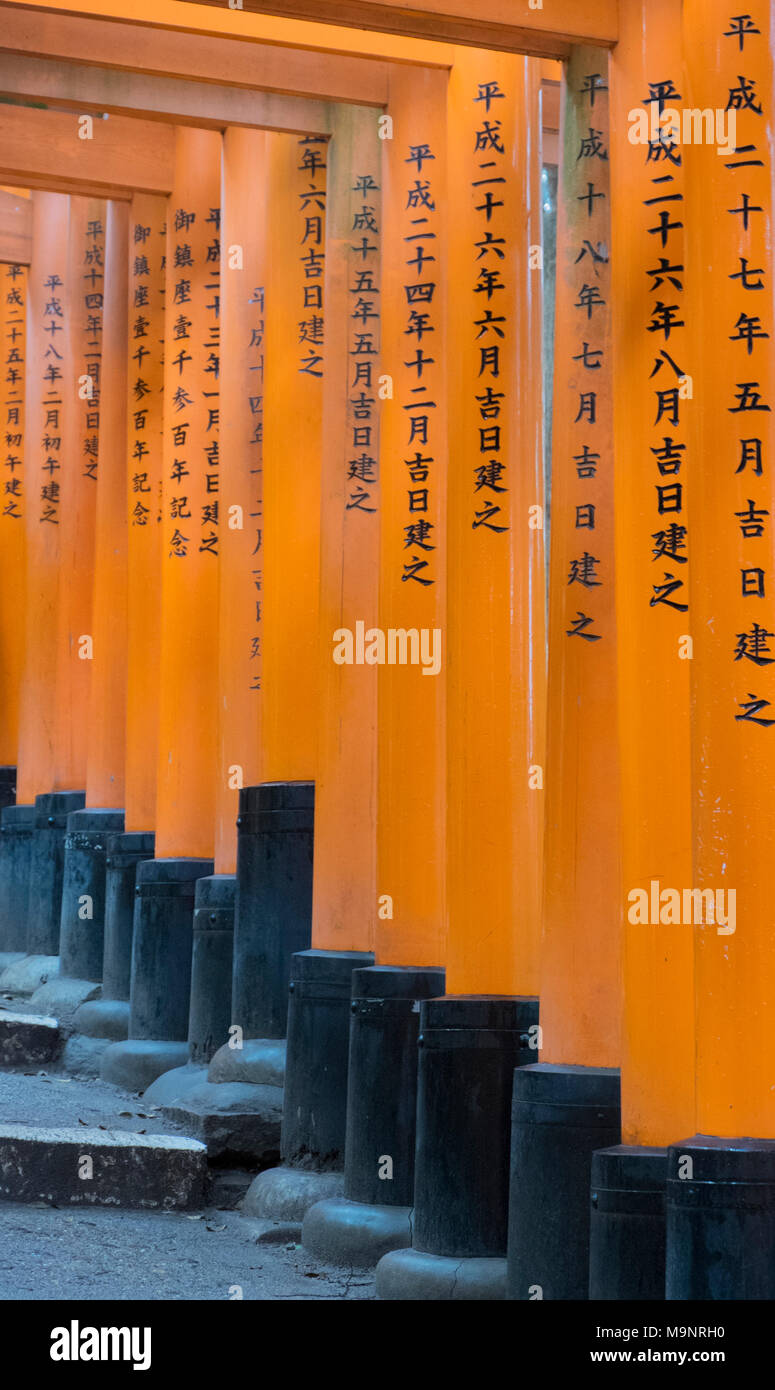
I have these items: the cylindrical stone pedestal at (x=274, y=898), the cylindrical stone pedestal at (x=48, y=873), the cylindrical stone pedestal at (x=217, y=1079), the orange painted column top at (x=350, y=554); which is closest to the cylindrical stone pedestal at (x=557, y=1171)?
the orange painted column top at (x=350, y=554)

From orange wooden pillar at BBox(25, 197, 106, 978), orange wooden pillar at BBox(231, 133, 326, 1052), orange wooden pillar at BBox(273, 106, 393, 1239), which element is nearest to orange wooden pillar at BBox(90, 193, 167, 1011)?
orange wooden pillar at BBox(25, 197, 106, 978)

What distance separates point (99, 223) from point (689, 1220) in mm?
9636

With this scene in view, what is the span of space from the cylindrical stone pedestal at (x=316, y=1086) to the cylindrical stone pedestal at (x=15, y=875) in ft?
16.7

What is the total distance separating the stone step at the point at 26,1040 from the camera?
9891 mm

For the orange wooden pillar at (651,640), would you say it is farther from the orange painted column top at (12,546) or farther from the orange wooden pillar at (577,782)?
the orange painted column top at (12,546)

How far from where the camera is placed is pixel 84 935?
37.0 feet

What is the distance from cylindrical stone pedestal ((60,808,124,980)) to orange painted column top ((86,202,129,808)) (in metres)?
0.25

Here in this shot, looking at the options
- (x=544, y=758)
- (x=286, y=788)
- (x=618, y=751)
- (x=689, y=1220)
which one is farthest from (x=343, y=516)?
(x=689, y=1220)

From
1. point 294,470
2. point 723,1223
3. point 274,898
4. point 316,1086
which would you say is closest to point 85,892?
point 274,898

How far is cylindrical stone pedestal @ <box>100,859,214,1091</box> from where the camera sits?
9.92 meters

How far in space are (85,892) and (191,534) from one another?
253 centimetres

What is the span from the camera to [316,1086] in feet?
25.0

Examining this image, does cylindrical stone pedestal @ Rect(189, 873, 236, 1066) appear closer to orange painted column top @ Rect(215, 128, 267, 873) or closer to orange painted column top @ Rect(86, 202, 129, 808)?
orange painted column top @ Rect(215, 128, 267, 873)

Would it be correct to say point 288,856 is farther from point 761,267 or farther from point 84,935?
point 761,267
